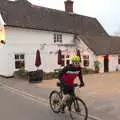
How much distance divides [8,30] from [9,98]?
14157 millimetres

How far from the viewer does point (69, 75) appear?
32.0 ft

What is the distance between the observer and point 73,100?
377 inches

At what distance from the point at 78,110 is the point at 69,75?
1.16 metres

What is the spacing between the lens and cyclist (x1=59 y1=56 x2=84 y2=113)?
31.7 ft

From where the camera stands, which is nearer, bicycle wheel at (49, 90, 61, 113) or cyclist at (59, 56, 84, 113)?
cyclist at (59, 56, 84, 113)

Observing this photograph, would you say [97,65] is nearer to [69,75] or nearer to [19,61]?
[19,61]

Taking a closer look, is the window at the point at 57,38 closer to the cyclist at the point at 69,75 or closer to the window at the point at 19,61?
the window at the point at 19,61

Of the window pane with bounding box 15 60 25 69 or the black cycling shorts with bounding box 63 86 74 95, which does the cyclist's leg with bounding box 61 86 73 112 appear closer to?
the black cycling shorts with bounding box 63 86 74 95

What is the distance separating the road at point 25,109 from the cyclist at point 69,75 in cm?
89

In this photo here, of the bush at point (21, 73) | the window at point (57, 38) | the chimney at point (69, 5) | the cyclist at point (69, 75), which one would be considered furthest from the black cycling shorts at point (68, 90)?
the chimney at point (69, 5)

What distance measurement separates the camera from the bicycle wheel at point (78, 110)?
9.16m

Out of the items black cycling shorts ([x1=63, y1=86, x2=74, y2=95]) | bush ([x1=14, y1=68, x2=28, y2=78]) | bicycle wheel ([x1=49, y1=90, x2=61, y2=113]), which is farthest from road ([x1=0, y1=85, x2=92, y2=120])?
bush ([x1=14, y1=68, x2=28, y2=78])

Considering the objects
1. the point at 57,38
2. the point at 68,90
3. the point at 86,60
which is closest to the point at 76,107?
the point at 68,90

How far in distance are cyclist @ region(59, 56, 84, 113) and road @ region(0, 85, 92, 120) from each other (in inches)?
35.2
